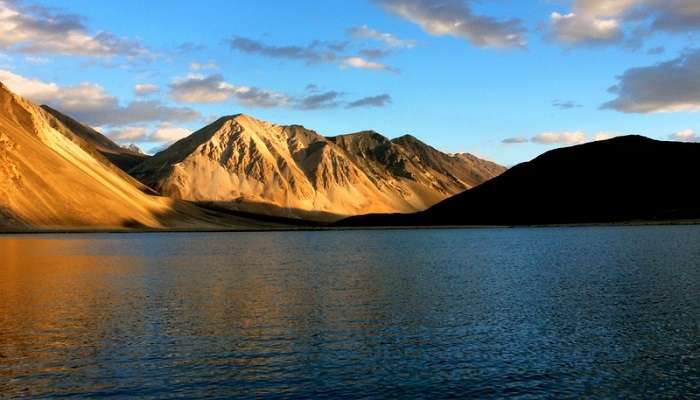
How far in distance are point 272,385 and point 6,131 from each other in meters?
203

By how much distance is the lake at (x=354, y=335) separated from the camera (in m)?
23.1

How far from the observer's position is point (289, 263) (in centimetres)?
7862

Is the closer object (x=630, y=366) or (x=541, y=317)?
(x=630, y=366)

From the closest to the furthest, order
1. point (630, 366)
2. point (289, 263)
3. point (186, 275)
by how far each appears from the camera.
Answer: point (630, 366) → point (186, 275) → point (289, 263)

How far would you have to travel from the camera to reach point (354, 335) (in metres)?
31.8

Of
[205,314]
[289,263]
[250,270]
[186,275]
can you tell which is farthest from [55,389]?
[289,263]

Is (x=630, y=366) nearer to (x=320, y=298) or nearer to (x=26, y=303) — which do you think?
(x=320, y=298)

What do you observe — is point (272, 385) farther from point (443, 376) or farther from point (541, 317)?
point (541, 317)

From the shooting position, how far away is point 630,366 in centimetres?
2525

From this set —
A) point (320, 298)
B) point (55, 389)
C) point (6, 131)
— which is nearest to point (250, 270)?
point (320, 298)

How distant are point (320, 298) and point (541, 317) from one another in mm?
14897

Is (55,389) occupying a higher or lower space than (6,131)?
lower

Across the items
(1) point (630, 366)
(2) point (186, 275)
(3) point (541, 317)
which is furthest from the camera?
(2) point (186, 275)

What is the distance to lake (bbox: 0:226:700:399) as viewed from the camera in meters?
23.1
